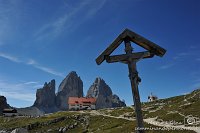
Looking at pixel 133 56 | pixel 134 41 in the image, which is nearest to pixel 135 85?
pixel 133 56

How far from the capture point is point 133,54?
12789 millimetres

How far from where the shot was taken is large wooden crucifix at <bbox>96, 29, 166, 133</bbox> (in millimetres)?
12461

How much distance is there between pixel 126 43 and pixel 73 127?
92.5 meters

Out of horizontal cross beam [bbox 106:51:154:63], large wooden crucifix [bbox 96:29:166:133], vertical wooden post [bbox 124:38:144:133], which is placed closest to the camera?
vertical wooden post [bbox 124:38:144:133]

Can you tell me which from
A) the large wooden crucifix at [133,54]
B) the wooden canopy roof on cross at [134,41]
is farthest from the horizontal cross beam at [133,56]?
the wooden canopy roof on cross at [134,41]

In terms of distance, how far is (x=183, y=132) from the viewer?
38156 mm

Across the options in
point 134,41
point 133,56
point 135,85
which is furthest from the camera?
point 134,41

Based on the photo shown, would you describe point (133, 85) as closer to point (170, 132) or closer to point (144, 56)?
point (144, 56)

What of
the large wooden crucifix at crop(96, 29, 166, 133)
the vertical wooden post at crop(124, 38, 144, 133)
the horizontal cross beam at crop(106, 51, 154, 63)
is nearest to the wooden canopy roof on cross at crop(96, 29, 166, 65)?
the large wooden crucifix at crop(96, 29, 166, 133)

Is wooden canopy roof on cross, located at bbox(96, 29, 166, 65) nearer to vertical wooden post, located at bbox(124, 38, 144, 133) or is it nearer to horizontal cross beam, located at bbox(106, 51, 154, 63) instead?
horizontal cross beam, located at bbox(106, 51, 154, 63)

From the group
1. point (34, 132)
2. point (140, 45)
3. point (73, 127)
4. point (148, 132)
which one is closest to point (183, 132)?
point (148, 132)

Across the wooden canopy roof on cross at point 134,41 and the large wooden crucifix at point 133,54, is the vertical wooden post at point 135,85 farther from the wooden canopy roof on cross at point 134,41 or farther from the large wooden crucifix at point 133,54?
the wooden canopy roof on cross at point 134,41

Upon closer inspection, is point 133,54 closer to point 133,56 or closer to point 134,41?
point 133,56

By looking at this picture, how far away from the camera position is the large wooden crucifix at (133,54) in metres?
12.5
